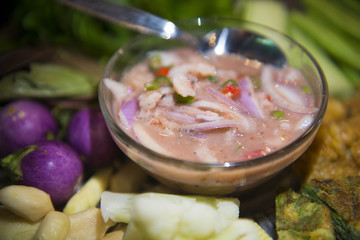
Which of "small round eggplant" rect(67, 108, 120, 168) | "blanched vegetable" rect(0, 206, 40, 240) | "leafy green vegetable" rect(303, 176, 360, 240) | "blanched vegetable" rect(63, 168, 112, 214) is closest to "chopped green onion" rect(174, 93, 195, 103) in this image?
"small round eggplant" rect(67, 108, 120, 168)

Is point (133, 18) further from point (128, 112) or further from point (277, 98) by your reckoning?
point (277, 98)

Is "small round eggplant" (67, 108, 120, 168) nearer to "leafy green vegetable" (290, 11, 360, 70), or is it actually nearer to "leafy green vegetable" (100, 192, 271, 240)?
"leafy green vegetable" (100, 192, 271, 240)

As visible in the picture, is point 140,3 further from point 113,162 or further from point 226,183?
point 226,183

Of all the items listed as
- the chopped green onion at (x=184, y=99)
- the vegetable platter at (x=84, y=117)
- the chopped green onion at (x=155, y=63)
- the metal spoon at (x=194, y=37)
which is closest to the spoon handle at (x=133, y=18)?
the metal spoon at (x=194, y=37)

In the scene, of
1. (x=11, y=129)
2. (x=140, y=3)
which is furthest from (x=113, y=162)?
(x=140, y=3)

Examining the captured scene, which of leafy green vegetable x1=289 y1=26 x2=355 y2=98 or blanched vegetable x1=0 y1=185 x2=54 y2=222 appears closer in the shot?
blanched vegetable x1=0 y1=185 x2=54 y2=222

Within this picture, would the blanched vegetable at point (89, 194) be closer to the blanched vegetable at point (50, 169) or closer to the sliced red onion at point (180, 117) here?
the blanched vegetable at point (50, 169)

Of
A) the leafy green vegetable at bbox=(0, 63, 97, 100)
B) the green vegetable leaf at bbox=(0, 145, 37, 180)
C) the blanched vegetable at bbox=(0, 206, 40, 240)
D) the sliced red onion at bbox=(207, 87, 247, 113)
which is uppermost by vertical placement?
the sliced red onion at bbox=(207, 87, 247, 113)

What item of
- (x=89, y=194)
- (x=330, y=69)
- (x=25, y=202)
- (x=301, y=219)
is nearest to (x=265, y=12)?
(x=330, y=69)
